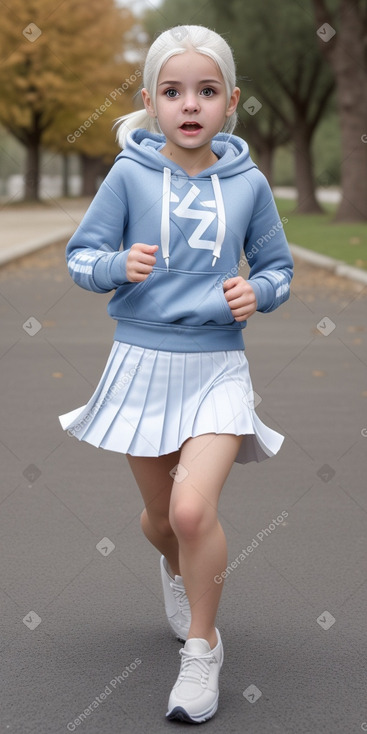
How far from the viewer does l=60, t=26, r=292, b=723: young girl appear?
11.2ft

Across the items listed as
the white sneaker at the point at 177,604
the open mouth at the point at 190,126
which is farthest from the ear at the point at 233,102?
the white sneaker at the point at 177,604

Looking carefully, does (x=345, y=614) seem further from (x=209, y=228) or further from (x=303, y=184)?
(x=303, y=184)

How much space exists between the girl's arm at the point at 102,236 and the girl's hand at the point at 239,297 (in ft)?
0.98

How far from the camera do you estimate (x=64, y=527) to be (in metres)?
5.28

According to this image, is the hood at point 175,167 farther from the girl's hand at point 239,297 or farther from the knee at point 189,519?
the knee at point 189,519

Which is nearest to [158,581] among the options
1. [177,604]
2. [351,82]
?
[177,604]

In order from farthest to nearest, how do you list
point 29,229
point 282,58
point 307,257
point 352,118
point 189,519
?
point 282,58
point 29,229
point 352,118
point 307,257
point 189,519

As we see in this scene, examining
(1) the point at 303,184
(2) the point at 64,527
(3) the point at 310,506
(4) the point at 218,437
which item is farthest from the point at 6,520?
(1) the point at 303,184

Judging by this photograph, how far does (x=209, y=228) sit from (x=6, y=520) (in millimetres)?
2321

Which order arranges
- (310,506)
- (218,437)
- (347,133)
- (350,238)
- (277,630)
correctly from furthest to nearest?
(347,133)
(350,238)
(310,506)
(277,630)
(218,437)

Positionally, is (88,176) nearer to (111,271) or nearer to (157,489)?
(157,489)

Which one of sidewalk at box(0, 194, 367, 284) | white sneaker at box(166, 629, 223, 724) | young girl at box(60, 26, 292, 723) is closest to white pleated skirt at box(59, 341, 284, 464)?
young girl at box(60, 26, 292, 723)

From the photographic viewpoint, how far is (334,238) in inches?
998

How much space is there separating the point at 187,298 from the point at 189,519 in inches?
24.1
